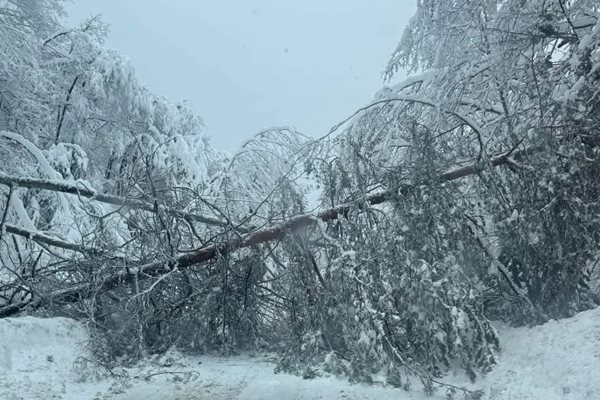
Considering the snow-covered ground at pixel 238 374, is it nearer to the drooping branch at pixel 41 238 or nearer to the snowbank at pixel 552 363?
the snowbank at pixel 552 363

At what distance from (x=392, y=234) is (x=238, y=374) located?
1995 millimetres

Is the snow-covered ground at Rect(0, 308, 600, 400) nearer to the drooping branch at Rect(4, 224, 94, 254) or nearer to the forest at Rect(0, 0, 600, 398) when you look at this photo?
the forest at Rect(0, 0, 600, 398)

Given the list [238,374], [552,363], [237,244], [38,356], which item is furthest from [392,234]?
[38,356]

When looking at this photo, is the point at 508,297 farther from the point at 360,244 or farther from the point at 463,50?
the point at 463,50

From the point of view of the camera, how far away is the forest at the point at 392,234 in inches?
205

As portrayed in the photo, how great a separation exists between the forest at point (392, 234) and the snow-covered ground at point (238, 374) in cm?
20

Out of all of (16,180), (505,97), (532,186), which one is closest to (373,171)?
(532,186)

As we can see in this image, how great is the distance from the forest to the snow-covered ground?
0.20 meters

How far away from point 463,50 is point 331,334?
4.79m

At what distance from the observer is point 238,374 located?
17.9 feet

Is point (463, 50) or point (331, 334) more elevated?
point (463, 50)

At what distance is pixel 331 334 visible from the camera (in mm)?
5535

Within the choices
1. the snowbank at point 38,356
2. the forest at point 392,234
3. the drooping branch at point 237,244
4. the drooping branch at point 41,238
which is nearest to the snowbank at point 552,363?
the forest at point 392,234

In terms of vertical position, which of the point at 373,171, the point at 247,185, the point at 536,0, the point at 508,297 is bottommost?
the point at 508,297
